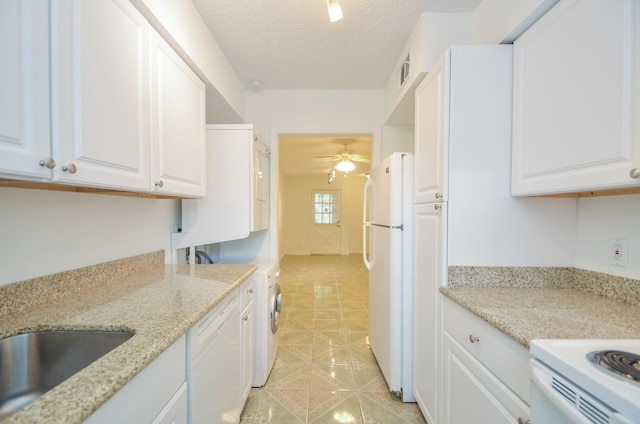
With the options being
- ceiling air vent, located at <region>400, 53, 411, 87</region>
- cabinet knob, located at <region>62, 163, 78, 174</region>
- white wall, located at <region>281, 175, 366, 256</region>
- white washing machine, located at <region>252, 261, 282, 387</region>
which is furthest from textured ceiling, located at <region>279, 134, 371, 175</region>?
cabinet knob, located at <region>62, 163, 78, 174</region>

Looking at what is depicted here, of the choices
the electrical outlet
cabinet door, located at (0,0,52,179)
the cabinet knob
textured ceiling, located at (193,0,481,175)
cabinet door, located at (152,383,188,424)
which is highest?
textured ceiling, located at (193,0,481,175)

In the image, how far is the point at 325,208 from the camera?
8.48 m

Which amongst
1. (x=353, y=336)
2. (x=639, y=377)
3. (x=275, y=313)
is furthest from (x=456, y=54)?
(x=353, y=336)

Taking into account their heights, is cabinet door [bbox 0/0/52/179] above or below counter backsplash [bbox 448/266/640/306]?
above

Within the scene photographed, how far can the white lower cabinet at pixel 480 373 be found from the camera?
0.89m

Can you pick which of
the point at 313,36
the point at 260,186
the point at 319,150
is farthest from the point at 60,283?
the point at 319,150

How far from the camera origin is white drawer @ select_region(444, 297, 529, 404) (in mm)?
871

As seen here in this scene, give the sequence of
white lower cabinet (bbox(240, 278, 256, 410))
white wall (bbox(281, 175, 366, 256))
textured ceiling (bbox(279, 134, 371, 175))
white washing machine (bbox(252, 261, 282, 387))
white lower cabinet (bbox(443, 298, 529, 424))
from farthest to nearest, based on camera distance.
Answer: white wall (bbox(281, 175, 366, 256)) → textured ceiling (bbox(279, 134, 371, 175)) → white washing machine (bbox(252, 261, 282, 387)) → white lower cabinet (bbox(240, 278, 256, 410)) → white lower cabinet (bbox(443, 298, 529, 424))

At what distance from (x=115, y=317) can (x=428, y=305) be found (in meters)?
1.50

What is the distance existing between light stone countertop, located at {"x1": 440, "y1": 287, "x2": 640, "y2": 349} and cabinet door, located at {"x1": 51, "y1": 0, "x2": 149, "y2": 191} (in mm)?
1497

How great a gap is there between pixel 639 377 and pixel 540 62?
48.6 inches

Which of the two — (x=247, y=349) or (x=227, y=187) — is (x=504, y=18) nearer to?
(x=227, y=187)

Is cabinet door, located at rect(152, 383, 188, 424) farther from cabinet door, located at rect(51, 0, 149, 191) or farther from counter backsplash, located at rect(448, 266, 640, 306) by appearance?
counter backsplash, located at rect(448, 266, 640, 306)

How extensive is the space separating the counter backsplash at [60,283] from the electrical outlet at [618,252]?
235 cm
